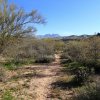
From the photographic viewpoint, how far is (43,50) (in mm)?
38625

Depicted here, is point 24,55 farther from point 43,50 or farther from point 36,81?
point 36,81

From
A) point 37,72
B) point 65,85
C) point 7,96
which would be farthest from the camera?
point 37,72

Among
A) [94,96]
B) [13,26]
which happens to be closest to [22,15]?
[13,26]

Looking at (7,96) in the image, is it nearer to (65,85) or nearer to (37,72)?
(65,85)

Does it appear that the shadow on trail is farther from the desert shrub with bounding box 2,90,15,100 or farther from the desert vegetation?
the desert shrub with bounding box 2,90,15,100

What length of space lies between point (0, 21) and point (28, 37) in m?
3.45

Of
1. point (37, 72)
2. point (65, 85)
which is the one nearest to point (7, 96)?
point (65, 85)

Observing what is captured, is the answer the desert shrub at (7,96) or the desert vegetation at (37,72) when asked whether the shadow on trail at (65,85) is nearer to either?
the desert vegetation at (37,72)

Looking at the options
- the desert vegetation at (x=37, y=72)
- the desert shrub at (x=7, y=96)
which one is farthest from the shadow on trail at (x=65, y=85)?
the desert shrub at (x=7, y=96)

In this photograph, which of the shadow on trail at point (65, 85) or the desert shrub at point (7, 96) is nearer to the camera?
the desert shrub at point (7, 96)

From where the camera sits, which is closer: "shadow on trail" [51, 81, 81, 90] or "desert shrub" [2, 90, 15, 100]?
"desert shrub" [2, 90, 15, 100]

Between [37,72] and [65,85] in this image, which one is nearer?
[65,85]

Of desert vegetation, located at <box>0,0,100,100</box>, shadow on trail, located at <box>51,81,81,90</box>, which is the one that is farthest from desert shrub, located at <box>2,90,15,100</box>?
shadow on trail, located at <box>51,81,81,90</box>

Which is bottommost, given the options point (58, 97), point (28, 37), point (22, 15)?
point (58, 97)
